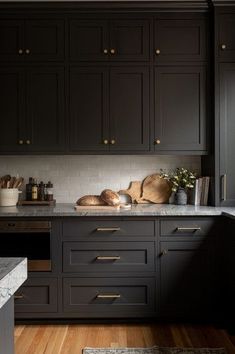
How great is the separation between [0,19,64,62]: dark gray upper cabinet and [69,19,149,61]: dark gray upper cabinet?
13cm

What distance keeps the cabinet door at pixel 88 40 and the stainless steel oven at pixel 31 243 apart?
149 cm

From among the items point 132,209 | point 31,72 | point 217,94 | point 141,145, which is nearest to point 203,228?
point 132,209

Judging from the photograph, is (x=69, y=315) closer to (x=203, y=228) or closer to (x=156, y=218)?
(x=156, y=218)


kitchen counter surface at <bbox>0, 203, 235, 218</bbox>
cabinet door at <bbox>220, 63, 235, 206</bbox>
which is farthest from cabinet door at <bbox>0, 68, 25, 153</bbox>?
cabinet door at <bbox>220, 63, 235, 206</bbox>

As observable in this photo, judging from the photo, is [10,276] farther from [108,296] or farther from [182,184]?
[182,184]

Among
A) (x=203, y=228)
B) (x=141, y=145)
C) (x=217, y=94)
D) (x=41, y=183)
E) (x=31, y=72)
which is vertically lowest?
(x=203, y=228)

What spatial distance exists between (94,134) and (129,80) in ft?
1.85

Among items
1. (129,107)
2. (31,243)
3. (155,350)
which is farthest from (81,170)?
(155,350)

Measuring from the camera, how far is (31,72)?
335cm

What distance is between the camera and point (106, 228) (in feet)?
10.1

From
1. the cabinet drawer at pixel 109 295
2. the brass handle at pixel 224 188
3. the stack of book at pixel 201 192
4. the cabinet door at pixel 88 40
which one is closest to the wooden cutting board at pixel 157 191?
the stack of book at pixel 201 192

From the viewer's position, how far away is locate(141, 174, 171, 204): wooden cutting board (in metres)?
3.68

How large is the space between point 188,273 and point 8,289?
7.35 ft

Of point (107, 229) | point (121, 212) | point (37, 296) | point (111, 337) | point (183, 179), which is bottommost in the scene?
point (111, 337)
